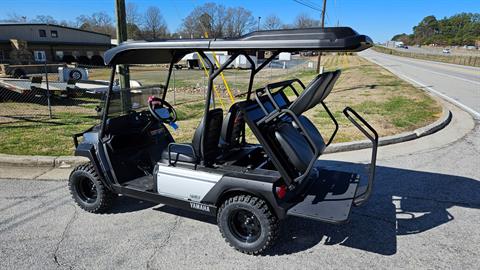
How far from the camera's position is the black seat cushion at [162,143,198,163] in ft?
11.1

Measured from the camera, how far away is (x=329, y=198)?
329cm

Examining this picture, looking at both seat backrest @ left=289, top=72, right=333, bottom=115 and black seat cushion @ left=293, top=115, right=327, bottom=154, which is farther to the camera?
black seat cushion @ left=293, top=115, right=327, bottom=154

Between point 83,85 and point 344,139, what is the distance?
13.7m

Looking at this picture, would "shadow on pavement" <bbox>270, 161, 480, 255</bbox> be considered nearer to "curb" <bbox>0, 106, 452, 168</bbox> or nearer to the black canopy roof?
"curb" <bbox>0, 106, 452, 168</bbox>

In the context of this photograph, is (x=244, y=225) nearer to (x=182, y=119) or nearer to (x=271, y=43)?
(x=271, y=43)

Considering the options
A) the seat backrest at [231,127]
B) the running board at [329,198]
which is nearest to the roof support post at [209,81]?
the seat backrest at [231,127]

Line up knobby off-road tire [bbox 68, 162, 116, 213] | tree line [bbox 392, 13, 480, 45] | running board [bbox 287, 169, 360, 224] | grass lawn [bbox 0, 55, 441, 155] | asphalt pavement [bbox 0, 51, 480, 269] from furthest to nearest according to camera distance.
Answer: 1. tree line [bbox 392, 13, 480, 45]
2. grass lawn [bbox 0, 55, 441, 155]
3. knobby off-road tire [bbox 68, 162, 116, 213]
4. asphalt pavement [bbox 0, 51, 480, 269]
5. running board [bbox 287, 169, 360, 224]

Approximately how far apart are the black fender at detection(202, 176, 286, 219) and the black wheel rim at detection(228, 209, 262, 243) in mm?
188

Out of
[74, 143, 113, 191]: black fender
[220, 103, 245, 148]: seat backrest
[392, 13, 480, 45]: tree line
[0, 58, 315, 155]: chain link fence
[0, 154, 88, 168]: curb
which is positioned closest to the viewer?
[220, 103, 245, 148]: seat backrest

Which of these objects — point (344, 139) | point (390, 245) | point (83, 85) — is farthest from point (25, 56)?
point (390, 245)

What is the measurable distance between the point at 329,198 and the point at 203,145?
1.29 m

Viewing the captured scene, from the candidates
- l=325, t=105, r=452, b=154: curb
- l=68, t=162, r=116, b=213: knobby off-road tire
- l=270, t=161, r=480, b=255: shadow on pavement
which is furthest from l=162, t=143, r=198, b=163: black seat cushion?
l=325, t=105, r=452, b=154: curb

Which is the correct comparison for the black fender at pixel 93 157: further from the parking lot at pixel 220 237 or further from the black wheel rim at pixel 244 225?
the black wheel rim at pixel 244 225

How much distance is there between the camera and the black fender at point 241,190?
2996 mm
